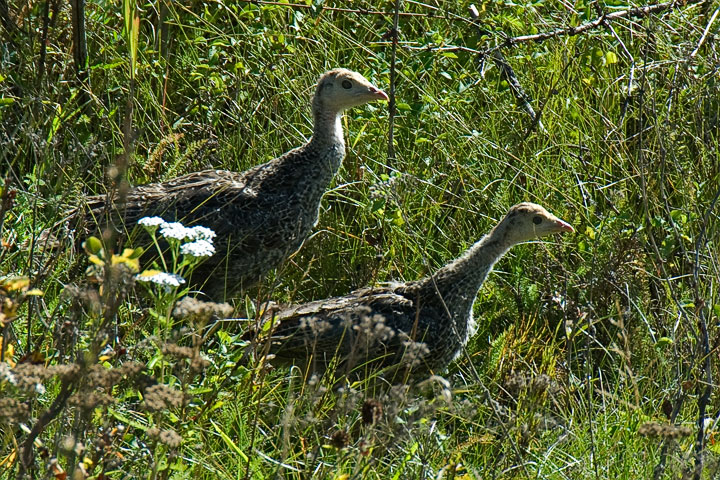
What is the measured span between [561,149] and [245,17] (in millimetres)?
2062

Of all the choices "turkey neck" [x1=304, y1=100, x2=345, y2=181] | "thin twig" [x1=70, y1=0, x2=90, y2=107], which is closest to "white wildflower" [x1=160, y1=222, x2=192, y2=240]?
"turkey neck" [x1=304, y1=100, x2=345, y2=181]

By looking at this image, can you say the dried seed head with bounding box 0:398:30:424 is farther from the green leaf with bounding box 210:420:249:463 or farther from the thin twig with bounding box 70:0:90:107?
the thin twig with bounding box 70:0:90:107

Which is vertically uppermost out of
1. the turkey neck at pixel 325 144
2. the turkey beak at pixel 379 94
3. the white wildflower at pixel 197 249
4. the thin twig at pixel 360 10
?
the thin twig at pixel 360 10

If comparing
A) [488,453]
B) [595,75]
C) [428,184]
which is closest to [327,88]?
[428,184]

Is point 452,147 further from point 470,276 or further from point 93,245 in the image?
point 93,245

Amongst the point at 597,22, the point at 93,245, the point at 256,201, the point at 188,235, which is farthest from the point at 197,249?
the point at 597,22

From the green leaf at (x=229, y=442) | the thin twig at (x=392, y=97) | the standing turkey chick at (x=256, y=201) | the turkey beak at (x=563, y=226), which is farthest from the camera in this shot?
the thin twig at (x=392, y=97)

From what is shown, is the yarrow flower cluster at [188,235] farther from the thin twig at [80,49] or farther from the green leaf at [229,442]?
the thin twig at [80,49]

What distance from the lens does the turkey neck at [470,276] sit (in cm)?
500

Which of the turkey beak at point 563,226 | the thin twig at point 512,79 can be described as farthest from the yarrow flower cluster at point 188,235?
the thin twig at point 512,79

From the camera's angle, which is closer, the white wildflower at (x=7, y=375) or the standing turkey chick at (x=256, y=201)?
the white wildflower at (x=7, y=375)

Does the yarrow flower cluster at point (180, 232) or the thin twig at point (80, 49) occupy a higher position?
the thin twig at point (80, 49)

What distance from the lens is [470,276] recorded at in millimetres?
5031

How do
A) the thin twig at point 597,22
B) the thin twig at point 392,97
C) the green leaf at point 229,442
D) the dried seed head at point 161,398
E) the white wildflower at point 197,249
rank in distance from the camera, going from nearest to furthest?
the dried seed head at point 161,398 → the white wildflower at point 197,249 → the green leaf at point 229,442 → the thin twig at point 392,97 → the thin twig at point 597,22
